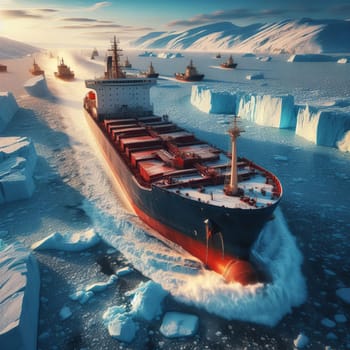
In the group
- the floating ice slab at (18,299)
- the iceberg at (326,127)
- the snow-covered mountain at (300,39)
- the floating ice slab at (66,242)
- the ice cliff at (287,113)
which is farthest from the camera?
the snow-covered mountain at (300,39)

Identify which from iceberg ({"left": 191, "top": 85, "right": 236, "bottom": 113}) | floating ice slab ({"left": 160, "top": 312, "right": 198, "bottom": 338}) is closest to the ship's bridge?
iceberg ({"left": 191, "top": 85, "right": 236, "bottom": 113})

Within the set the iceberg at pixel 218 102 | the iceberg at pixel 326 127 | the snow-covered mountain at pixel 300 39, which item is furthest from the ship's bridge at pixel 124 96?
the snow-covered mountain at pixel 300 39

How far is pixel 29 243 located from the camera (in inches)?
426

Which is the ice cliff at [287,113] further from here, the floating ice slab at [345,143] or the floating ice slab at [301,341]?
the floating ice slab at [301,341]

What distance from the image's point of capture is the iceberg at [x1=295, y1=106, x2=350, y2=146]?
19922 millimetres

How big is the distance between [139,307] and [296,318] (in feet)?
14.0

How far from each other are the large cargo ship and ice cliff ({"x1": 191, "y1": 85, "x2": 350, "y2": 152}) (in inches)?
442

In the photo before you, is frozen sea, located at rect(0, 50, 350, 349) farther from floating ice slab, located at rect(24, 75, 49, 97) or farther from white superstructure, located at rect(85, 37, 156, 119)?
floating ice slab, located at rect(24, 75, 49, 97)

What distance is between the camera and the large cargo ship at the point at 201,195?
884 centimetres

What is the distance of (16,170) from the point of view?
47.8 ft

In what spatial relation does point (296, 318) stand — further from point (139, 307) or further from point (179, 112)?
point (179, 112)

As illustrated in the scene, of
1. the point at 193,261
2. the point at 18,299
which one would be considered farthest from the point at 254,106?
the point at 18,299

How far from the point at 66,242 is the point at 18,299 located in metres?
3.73

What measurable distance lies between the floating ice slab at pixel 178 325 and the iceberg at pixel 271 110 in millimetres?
21185
